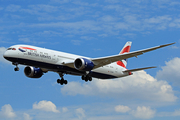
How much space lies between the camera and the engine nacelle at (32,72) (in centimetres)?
4951

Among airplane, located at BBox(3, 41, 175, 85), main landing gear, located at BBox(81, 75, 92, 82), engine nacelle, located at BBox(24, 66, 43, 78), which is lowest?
main landing gear, located at BBox(81, 75, 92, 82)

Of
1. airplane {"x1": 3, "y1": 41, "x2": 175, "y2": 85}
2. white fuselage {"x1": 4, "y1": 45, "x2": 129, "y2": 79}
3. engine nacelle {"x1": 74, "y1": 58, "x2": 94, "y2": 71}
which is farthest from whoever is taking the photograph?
engine nacelle {"x1": 74, "y1": 58, "x2": 94, "y2": 71}

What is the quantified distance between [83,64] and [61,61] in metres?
3.72

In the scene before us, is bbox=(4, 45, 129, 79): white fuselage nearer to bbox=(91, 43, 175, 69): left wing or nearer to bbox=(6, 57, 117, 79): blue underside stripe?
bbox=(6, 57, 117, 79): blue underside stripe

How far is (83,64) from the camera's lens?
42.9m

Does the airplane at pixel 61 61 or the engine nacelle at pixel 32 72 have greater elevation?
the engine nacelle at pixel 32 72

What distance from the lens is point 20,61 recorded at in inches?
1617

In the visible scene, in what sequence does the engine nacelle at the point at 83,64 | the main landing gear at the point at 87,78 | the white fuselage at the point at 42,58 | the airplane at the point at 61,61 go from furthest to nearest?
the main landing gear at the point at 87,78, the engine nacelle at the point at 83,64, the airplane at the point at 61,61, the white fuselage at the point at 42,58

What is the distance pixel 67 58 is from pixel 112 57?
7245 mm

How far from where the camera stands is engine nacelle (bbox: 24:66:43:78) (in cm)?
4951

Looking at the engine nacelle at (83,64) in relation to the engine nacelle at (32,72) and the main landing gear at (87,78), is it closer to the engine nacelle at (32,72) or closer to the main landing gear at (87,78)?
the main landing gear at (87,78)

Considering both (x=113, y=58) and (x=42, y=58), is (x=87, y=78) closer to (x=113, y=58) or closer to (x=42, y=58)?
(x=113, y=58)

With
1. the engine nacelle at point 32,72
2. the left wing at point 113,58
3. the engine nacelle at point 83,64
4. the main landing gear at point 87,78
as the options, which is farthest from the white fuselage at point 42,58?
the engine nacelle at point 32,72

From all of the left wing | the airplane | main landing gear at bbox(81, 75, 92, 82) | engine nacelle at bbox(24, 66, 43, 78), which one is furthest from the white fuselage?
engine nacelle at bbox(24, 66, 43, 78)
